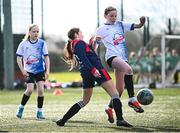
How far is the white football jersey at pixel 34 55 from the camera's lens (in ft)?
32.6

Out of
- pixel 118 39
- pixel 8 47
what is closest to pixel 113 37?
pixel 118 39

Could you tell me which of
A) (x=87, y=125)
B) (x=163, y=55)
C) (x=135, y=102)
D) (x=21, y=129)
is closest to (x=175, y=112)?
(x=135, y=102)

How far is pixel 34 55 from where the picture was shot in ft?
32.8

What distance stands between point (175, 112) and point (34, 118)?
251cm

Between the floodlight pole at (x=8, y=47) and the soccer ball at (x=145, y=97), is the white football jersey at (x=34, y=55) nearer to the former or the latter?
the soccer ball at (x=145, y=97)

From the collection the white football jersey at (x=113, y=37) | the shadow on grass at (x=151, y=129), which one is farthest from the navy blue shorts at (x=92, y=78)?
the white football jersey at (x=113, y=37)

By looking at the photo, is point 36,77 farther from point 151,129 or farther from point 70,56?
point 151,129

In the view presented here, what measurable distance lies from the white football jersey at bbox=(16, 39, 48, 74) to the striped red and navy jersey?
204 cm

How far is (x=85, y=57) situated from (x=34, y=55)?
2271 millimetres

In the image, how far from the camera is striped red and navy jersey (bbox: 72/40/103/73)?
26.0ft

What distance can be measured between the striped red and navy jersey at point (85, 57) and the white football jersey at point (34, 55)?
204 centimetres

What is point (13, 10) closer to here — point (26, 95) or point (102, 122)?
point (26, 95)

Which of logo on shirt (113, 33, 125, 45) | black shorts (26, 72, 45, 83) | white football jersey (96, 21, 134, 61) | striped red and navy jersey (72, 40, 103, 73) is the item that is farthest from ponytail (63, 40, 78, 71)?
black shorts (26, 72, 45, 83)

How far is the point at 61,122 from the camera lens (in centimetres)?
820
